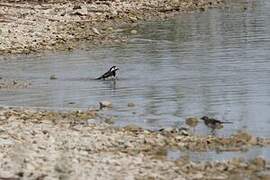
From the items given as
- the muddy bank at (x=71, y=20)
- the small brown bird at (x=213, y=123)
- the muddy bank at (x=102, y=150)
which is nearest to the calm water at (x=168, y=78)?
the small brown bird at (x=213, y=123)

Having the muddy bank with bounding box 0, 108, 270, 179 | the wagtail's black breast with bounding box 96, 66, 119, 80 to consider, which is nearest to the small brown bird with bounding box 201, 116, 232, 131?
the muddy bank with bounding box 0, 108, 270, 179

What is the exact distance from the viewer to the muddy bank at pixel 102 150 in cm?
1023

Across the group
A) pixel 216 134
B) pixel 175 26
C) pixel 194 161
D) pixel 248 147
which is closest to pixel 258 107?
pixel 216 134

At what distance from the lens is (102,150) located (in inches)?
452

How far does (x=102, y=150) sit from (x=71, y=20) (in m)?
21.6

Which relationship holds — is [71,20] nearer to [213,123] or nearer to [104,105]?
[104,105]

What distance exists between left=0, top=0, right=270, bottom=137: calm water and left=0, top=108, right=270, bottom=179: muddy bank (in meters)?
0.88

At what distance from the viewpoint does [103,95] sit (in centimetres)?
1702

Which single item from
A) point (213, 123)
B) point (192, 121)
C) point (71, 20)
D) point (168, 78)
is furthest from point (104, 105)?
point (71, 20)

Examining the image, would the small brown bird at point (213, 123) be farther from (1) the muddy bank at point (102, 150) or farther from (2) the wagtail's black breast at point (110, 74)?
(2) the wagtail's black breast at point (110, 74)

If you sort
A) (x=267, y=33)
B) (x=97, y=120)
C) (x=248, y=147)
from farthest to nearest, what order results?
1. (x=267, y=33)
2. (x=97, y=120)
3. (x=248, y=147)

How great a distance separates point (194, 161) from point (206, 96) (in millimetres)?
5819

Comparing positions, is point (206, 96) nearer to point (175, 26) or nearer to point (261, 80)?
point (261, 80)

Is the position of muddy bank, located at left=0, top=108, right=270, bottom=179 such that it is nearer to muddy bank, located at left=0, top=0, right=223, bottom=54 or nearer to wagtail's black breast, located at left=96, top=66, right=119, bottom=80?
wagtail's black breast, located at left=96, top=66, right=119, bottom=80
